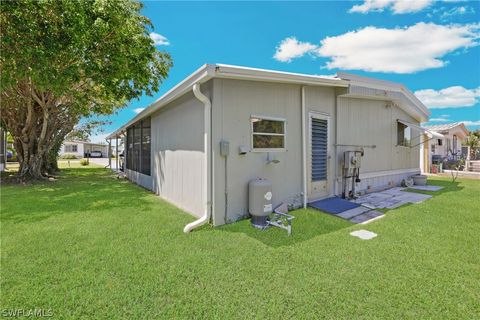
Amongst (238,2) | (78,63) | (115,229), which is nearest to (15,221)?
(115,229)

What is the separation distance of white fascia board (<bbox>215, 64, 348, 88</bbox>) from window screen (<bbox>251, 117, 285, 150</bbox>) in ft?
2.72

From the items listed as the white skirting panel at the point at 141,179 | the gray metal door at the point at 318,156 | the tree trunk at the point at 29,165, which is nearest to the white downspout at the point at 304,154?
the gray metal door at the point at 318,156

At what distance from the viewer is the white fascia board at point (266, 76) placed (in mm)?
4109

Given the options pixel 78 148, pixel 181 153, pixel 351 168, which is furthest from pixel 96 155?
pixel 351 168

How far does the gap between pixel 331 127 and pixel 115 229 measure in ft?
18.5

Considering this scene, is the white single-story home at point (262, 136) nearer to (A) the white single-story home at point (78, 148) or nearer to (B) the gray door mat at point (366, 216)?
(B) the gray door mat at point (366, 216)

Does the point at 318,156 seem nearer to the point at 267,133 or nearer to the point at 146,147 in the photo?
the point at 267,133

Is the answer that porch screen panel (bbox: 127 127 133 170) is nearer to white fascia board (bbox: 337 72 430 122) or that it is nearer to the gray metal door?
the gray metal door

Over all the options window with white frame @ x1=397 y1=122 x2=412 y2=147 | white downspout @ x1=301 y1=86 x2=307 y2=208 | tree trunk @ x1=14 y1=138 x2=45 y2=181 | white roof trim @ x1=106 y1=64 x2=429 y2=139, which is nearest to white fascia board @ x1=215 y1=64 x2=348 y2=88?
white roof trim @ x1=106 y1=64 x2=429 y2=139

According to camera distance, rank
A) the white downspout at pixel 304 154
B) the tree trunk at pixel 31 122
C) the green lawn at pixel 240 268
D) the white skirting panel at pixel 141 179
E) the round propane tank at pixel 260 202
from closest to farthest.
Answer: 1. the green lawn at pixel 240 268
2. the round propane tank at pixel 260 202
3. the white downspout at pixel 304 154
4. the white skirting panel at pixel 141 179
5. the tree trunk at pixel 31 122

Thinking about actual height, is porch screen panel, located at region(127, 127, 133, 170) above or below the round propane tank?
above

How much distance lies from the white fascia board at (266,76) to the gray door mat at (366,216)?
3128 mm

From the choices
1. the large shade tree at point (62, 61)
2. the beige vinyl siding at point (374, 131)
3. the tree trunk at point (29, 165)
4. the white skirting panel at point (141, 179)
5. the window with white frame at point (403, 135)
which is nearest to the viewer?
the beige vinyl siding at point (374, 131)

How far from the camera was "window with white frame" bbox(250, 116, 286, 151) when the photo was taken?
4.93m
